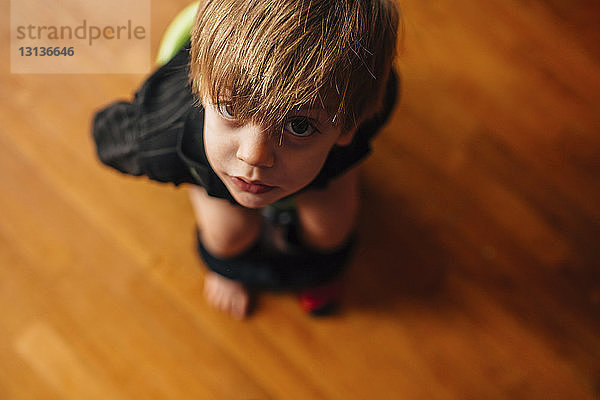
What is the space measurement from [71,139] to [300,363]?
20.3 inches

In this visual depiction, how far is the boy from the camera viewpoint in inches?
21.2

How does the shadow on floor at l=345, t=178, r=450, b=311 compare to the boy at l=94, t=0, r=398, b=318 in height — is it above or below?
below

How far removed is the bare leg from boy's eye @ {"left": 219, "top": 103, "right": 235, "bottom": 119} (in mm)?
246

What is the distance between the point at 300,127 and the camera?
23.1 inches

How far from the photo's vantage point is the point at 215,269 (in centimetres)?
94

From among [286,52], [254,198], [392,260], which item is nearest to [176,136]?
[254,198]

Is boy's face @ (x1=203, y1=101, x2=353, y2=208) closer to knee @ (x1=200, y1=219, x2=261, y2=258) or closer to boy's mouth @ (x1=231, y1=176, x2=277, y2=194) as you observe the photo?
boy's mouth @ (x1=231, y1=176, x2=277, y2=194)

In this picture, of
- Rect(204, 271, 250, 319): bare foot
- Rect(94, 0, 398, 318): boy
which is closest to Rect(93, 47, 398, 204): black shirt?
Rect(94, 0, 398, 318): boy

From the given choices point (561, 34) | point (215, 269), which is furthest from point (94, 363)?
point (561, 34)

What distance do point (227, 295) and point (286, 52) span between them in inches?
20.5

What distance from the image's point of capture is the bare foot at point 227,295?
0.96 meters

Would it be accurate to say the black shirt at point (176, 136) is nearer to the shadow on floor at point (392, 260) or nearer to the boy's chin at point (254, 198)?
the boy's chin at point (254, 198)

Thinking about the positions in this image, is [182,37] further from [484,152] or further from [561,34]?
[561,34]

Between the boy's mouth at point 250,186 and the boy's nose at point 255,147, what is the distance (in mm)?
48
